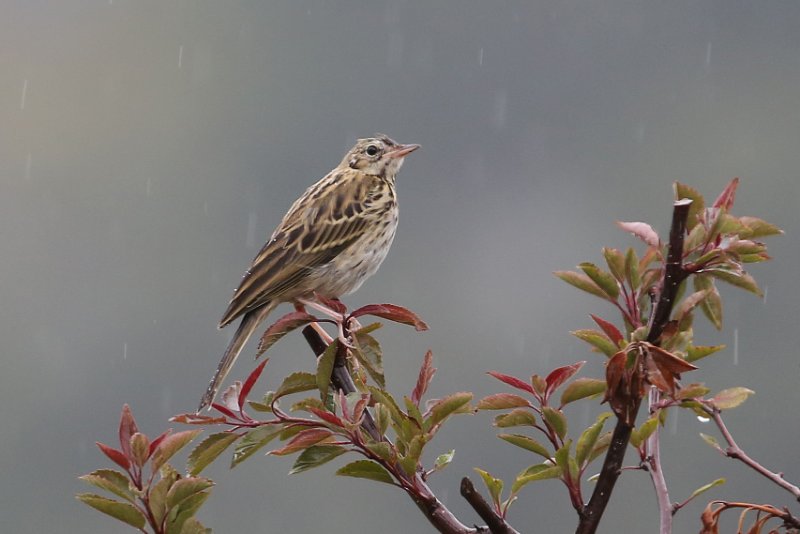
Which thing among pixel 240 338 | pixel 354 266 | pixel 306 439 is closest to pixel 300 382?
pixel 306 439

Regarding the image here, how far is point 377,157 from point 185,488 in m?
7.17

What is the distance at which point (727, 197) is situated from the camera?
11.5 feet

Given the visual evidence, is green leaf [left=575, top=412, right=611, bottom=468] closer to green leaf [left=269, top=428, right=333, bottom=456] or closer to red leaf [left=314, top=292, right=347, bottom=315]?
green leaf [left=269, top=428, right=333, bottom=456]

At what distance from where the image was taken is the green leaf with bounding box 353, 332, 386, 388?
12.9 feet

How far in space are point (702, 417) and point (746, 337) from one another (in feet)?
554

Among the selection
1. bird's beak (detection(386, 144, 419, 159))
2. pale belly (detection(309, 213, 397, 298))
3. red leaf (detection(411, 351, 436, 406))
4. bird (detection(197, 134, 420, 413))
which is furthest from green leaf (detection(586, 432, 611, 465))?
bird's beak (detection(386, 144, 419, 159))

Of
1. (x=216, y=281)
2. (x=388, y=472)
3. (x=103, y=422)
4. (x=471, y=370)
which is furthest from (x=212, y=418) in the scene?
(x=216, y=281)

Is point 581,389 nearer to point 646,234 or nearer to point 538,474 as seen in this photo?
point 538,474

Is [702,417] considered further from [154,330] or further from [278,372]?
[154,330]

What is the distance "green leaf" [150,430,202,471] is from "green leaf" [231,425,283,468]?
5.2 inches

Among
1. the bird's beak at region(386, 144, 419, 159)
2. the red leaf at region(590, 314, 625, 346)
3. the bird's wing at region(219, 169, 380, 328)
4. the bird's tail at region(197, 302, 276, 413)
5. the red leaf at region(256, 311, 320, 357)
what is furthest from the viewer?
the bird's beak at region(386, 144, 419, 159)

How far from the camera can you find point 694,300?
338 cm

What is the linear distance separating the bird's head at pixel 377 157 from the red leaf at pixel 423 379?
254 inches

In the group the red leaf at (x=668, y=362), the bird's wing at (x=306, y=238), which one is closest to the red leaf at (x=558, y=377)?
the red leaf at (x=668, y=362)
